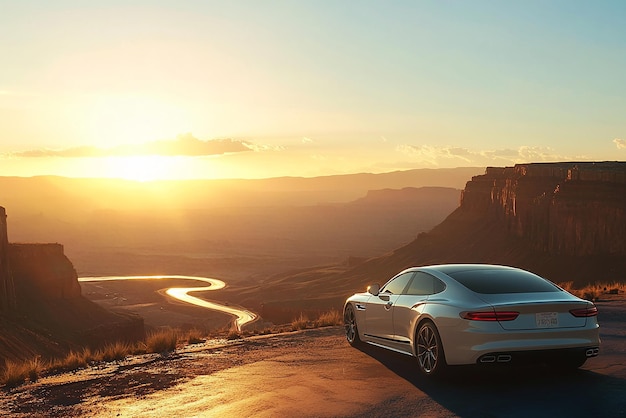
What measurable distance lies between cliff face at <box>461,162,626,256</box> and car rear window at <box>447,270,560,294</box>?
184ft

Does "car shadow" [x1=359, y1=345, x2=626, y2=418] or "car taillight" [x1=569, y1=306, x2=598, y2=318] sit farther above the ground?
"car taillight" [x1=569, y1=306, x2=598, y2=318]

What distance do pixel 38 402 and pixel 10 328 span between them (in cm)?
3549

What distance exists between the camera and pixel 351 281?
99.0 meters

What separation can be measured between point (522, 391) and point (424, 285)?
2.06 metres

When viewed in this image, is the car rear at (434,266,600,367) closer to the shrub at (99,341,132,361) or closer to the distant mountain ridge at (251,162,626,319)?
the shrub at (99,341,132,361)

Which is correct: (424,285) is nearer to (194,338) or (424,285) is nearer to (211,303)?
(194,338)

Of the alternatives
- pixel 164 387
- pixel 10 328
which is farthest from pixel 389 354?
pixel 10 328

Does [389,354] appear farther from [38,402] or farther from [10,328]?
[10,328]

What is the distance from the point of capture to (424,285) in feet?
35.1

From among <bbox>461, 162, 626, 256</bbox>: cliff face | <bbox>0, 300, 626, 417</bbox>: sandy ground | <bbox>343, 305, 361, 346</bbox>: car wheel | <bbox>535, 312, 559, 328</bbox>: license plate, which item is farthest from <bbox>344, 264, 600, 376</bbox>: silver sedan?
<bbox>461, 162, 626, 256</bbox>: cliff face

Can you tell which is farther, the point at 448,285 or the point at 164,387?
the point at 164,387

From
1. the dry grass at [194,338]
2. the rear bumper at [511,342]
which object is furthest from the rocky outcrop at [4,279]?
the rear bumper at [511,342]

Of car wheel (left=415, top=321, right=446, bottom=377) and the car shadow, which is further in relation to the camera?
car wheel (left=415, top=321, right=446, bottom=377)

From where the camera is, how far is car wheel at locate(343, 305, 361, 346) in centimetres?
1309
